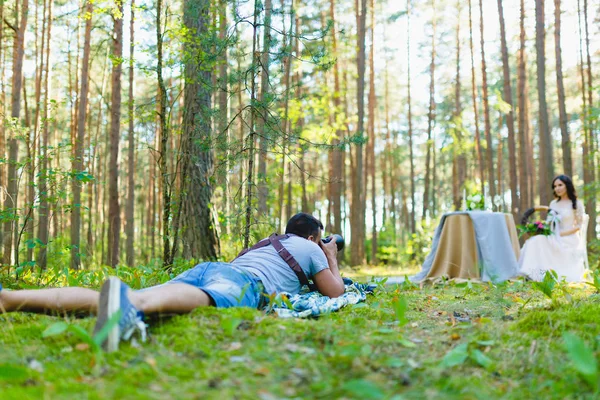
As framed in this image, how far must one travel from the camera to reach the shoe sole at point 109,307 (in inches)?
69.9

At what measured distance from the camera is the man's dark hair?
3.29 metres

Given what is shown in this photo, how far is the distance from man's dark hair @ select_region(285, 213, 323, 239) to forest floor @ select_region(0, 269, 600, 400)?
90 cm

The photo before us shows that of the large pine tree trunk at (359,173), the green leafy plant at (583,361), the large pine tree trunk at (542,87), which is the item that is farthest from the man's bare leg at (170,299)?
the large pine tree trunk at (542,87)

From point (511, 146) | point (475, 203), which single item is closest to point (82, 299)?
point (475, 203)

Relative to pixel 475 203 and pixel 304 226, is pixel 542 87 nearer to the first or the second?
pixel 475 203

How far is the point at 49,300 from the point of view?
2.28 metres

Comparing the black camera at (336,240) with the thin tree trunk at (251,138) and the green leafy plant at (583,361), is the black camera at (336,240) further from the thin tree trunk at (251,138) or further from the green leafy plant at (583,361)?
the green leafy plant at (583,361)

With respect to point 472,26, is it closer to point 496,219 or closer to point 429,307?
point 496,219

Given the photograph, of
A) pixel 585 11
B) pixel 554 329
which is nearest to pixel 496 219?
pixel 554 329

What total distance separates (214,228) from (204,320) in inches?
158

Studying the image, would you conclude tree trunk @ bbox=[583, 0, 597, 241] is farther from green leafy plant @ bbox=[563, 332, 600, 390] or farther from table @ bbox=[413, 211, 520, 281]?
green leafy plant @ bbox=[563, 332, 600, 390]

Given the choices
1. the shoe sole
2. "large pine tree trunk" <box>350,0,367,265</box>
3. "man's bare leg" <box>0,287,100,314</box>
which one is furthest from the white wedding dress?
the shoe sole

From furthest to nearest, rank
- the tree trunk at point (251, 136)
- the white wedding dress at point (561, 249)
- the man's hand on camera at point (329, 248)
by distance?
the white wedding dress at point (561, 249), the tree trunk at point (251, 136), the man's hand on camera at point (329, 248)

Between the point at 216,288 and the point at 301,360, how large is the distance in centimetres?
91
